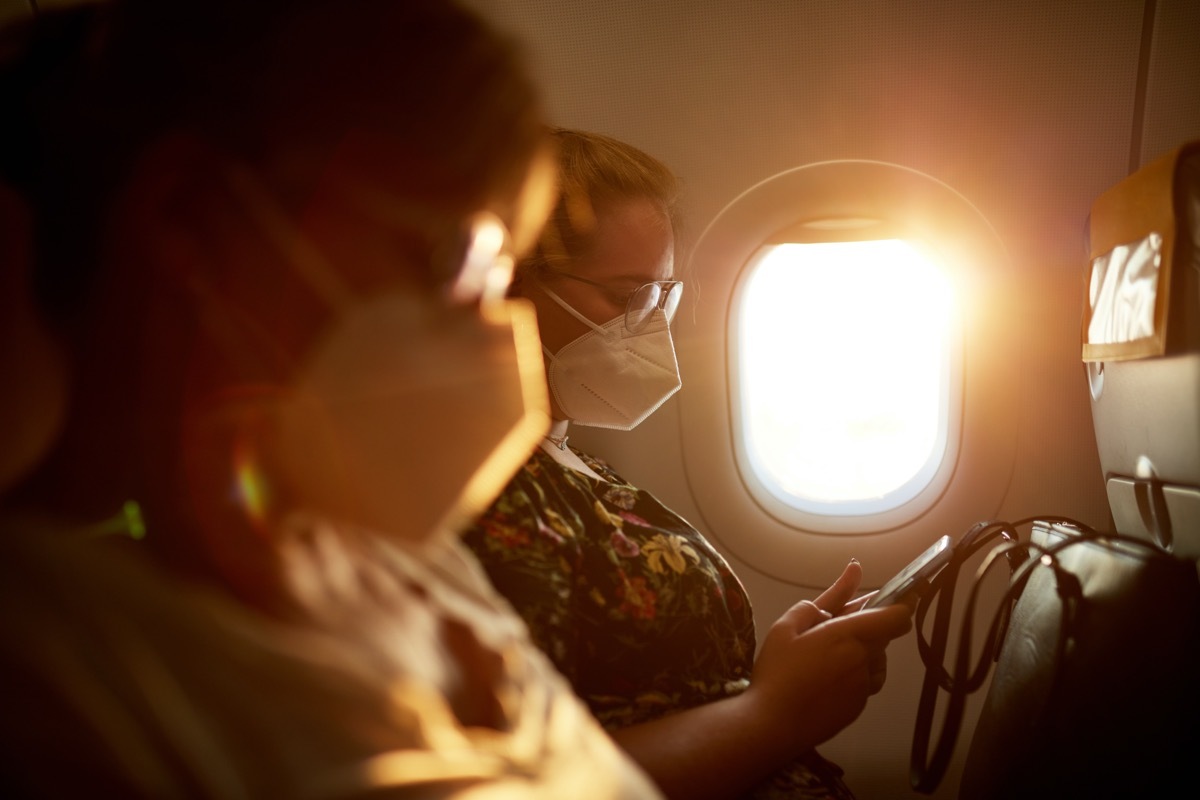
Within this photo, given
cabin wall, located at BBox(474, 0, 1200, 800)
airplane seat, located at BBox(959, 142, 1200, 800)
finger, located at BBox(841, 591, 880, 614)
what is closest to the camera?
airplane seat, located at BBox(959, 142, 1200, 800)

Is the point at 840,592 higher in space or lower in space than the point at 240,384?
lower

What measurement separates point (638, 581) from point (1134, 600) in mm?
648

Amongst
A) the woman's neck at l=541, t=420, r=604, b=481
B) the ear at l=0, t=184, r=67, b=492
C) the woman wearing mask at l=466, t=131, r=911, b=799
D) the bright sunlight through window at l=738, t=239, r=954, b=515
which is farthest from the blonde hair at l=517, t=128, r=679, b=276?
the ear at l=0, t=184, r=67, b=492

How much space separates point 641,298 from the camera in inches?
60.6

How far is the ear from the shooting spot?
518 millimetres

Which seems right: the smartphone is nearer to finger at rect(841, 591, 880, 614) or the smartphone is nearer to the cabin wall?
finger at rect(841, 591, 880, 614)

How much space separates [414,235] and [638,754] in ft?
2.58

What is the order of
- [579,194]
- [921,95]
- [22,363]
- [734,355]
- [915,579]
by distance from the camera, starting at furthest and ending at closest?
1. [734,355]
2. [921,95]
3. [579,194]
4. [915,579]
5. [22,363]

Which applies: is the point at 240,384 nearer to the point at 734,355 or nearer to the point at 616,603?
the point at 616,603

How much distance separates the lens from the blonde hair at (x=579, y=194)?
146 centimetres

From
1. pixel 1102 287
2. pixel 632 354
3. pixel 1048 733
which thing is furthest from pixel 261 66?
pixel 1102 287

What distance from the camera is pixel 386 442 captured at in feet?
2.16

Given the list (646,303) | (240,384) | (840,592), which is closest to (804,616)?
(840,592)

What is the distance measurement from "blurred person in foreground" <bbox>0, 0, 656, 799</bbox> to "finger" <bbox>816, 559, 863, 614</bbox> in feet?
2.94
